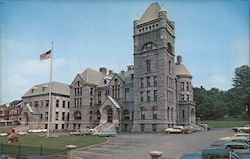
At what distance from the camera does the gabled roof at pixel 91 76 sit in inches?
2836

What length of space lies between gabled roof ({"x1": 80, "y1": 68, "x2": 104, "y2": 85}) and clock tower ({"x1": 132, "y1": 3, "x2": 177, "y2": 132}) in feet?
51.6

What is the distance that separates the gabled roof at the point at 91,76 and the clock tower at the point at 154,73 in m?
15.7

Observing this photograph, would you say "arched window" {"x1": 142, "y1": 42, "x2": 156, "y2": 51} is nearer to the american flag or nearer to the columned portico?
the columned portico

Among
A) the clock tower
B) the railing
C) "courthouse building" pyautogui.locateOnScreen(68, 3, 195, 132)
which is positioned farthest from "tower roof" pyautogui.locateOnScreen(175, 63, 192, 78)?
the railing

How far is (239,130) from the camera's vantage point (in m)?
47.6

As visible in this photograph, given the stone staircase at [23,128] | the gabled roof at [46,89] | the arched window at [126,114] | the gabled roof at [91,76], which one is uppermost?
the gabled roof at [91,76]

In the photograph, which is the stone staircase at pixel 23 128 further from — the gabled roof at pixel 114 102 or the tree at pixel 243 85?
the tree at pixel 243 85

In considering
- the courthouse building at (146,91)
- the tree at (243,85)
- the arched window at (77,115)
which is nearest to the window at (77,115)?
the arched window at (77,115)

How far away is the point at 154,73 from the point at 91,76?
21272 mm

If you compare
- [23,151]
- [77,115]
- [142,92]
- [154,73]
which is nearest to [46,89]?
[77,115]

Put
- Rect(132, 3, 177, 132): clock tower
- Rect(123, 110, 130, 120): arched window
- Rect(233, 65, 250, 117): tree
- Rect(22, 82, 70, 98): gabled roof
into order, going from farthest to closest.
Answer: Rect(22, 82, 70, 98): gabled roof → Rect(233, 65, 250, 117): tree → Rect(123, 110, 130, 120): arched window → Rect(132, 3, 177, 132): clock tower

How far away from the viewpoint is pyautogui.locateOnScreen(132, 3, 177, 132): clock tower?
56469mm

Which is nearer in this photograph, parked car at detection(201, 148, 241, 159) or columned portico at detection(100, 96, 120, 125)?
parked car at detection(201, 148, 241, 159)

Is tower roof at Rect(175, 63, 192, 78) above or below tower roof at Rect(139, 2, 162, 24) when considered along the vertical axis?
below
